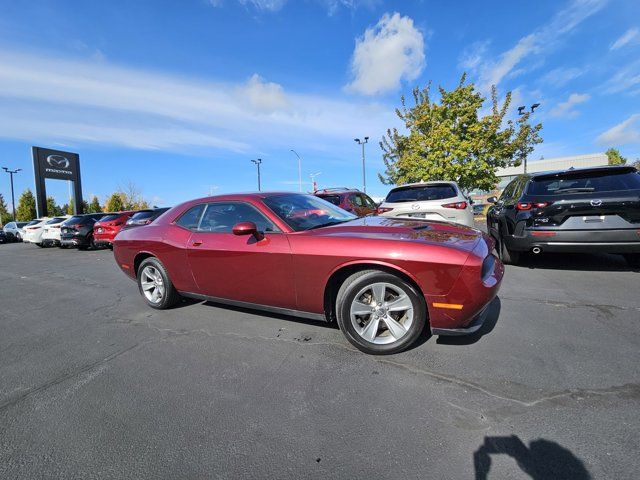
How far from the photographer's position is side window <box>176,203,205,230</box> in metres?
4.08

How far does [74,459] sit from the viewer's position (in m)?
1.86

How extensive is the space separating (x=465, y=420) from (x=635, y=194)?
15.1 feet

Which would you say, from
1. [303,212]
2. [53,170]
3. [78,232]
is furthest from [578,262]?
[53,170]

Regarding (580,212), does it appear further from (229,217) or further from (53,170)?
(53,170)

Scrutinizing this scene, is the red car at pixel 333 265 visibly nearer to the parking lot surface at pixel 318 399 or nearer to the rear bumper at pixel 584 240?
the parking lot surface at pixel 318 399

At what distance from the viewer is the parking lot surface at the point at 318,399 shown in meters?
1.76

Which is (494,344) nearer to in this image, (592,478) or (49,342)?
(592,478)

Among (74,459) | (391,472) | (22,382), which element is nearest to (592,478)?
(391,472)

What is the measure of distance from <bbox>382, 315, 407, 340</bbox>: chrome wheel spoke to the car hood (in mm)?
680

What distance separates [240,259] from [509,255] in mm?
4943

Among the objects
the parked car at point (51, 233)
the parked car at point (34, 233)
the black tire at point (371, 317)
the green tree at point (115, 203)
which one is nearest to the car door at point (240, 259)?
the black tire at point (371, 317)

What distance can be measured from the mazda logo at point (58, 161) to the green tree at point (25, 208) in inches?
775

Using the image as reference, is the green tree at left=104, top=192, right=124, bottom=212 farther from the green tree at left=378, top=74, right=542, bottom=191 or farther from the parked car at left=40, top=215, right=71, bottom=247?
the green tree at left=378, top=74, right=542, bottom=191

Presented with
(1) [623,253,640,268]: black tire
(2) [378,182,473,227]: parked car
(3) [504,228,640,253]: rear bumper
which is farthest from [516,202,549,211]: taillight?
(1) [623,253,640,268]: black tire
